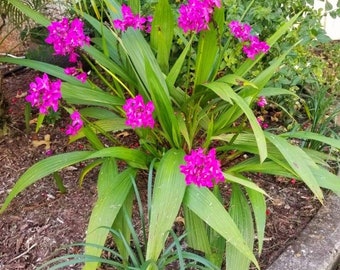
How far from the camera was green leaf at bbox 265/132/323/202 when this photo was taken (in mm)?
1885

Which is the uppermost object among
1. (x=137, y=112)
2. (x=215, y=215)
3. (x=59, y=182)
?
(x=137, y=112)

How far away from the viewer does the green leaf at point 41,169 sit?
6.56ft

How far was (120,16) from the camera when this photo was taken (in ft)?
7.99

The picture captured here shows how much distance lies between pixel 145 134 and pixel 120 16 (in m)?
0.62

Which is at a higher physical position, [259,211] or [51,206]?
[259,211]

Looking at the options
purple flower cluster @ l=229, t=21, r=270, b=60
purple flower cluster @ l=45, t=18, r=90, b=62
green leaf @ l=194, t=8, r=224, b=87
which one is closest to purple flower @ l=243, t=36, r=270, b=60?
purple flower cluster @ l=229, t=21, r=270, b=60

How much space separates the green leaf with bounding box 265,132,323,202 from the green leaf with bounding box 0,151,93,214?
76 centimetres

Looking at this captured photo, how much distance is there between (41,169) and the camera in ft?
6.77

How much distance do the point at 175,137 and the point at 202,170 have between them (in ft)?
1.37

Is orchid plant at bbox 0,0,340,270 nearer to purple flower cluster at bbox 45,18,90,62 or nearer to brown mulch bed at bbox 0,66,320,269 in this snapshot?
purple flower cluster at bbox 45,18,90,62

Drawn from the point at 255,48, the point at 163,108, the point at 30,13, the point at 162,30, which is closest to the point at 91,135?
the point at 163,108

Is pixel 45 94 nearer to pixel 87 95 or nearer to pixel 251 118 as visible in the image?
pixel 87 95

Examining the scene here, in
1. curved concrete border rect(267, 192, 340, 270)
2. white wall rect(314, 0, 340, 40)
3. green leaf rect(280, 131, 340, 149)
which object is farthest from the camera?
white wall rect(314, 0, 340, 40)

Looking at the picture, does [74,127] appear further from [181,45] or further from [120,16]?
[181,45]
